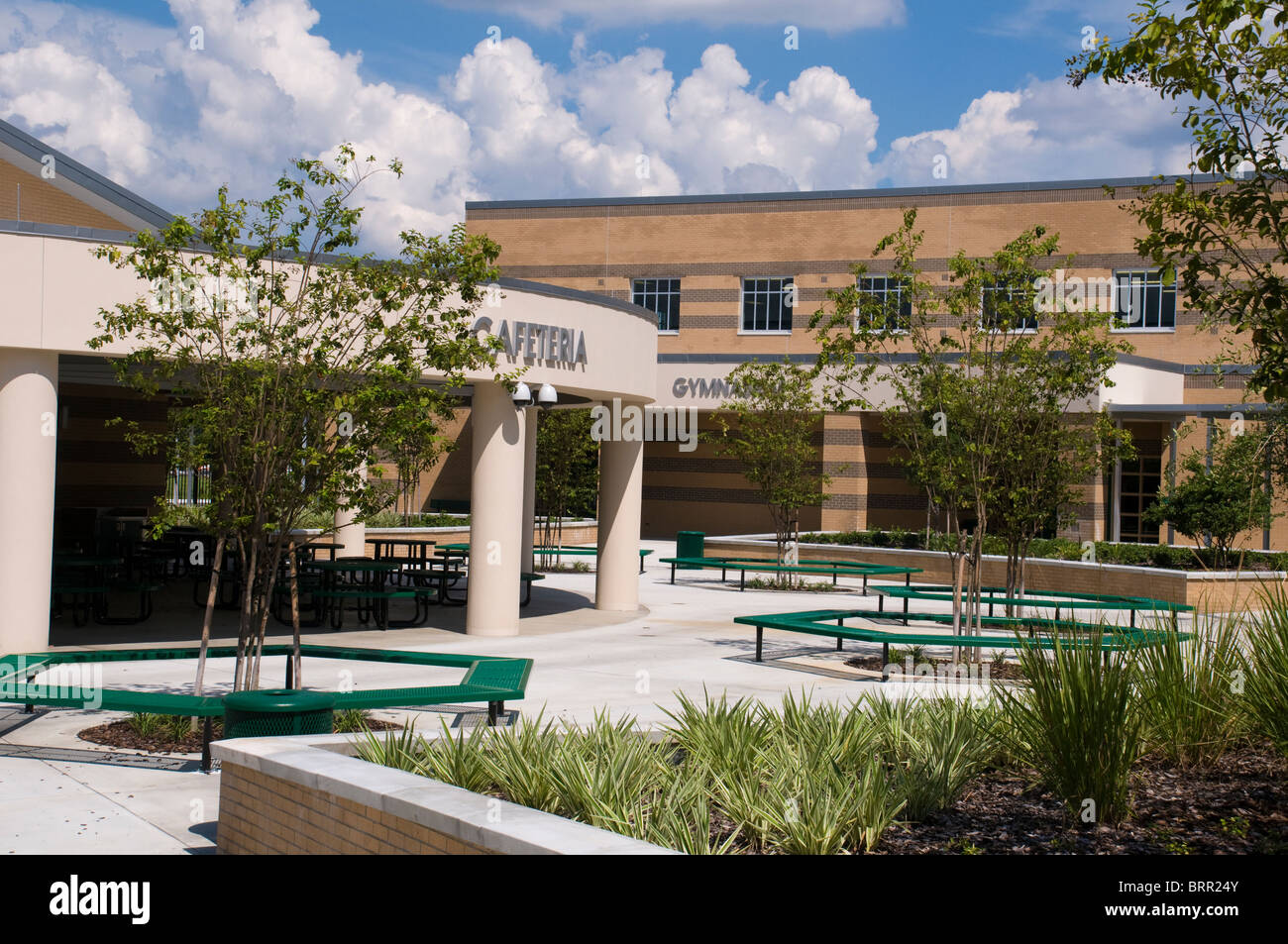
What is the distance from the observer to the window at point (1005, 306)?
14.6m

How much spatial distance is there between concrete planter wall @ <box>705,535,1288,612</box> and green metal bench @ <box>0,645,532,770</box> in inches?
531

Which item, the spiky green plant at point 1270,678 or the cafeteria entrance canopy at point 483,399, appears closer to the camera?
the spiky green plant at point 1270,678

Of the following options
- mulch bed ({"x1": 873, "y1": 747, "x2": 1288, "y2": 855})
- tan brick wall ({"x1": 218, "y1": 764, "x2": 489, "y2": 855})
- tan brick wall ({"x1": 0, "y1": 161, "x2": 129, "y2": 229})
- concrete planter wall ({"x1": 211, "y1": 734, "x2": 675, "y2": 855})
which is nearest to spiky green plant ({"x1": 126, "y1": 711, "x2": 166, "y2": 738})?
concrete planter wall ({"x1": 211, "y1": 734, "x2": 675, "y2": 855})

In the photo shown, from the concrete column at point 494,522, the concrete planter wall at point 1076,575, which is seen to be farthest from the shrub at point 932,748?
the concrete planter wall at point 1076,575

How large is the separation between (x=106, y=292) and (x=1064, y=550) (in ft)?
70.8

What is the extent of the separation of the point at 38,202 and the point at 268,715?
1273 cm

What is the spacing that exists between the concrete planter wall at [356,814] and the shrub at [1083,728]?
2592 millimetres

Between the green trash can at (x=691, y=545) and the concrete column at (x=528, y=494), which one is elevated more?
the concrete column at (x=528, y=494)

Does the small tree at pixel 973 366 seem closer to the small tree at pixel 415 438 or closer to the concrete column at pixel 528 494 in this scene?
the small tree at pixel 415 438

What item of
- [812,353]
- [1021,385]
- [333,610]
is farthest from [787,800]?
[812,353]

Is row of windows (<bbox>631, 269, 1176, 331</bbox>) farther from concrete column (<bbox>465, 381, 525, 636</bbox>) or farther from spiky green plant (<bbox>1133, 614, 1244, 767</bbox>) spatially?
spiky green plant (<bbox>1133, 614, 1244, 767</bbox>)

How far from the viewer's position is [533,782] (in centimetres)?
657

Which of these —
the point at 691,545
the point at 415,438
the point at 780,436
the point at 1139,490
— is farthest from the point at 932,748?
the point at 1139,490

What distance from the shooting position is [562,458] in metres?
29.6
